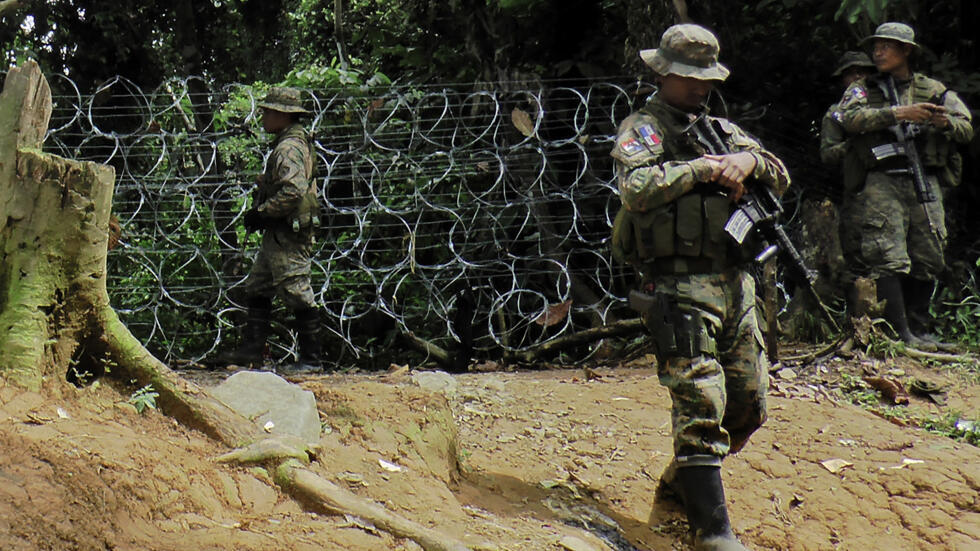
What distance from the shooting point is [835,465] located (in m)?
4.98

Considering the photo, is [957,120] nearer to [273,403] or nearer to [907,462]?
[907,462]

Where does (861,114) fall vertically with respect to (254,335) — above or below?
above

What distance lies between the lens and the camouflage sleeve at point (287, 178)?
273 inches

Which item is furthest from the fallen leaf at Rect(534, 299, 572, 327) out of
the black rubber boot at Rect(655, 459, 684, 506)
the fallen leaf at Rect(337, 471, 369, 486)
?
the fallen leaf at Rect(337, 471, 369, 486)

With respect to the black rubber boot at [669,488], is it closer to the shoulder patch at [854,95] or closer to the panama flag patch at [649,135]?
the panama flag patch at [649,135]

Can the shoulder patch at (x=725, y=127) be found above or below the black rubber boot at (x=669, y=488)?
above

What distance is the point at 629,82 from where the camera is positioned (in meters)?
7.71

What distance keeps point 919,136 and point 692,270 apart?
389cm

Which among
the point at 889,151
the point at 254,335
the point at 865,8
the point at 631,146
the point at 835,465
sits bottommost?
the point at 835,465

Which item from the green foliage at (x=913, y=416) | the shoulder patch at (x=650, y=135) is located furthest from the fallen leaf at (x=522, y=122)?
the shoulder patch at (x=650, y=135)

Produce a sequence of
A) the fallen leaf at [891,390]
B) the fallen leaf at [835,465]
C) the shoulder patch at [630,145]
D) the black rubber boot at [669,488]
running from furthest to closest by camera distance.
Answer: the fallen leaf at [891,390]
the fallen leaf at [835,465]
the black rubber boot at [669,488]
the shoulder patch at [630,145]

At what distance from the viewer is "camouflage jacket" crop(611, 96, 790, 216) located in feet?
12.4

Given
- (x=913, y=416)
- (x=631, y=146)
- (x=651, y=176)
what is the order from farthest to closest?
1. (x=913, y=416)
2. (x=631, y=146)
3. (x=651, y=176)

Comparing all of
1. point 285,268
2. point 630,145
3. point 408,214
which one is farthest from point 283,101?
point 630,145
